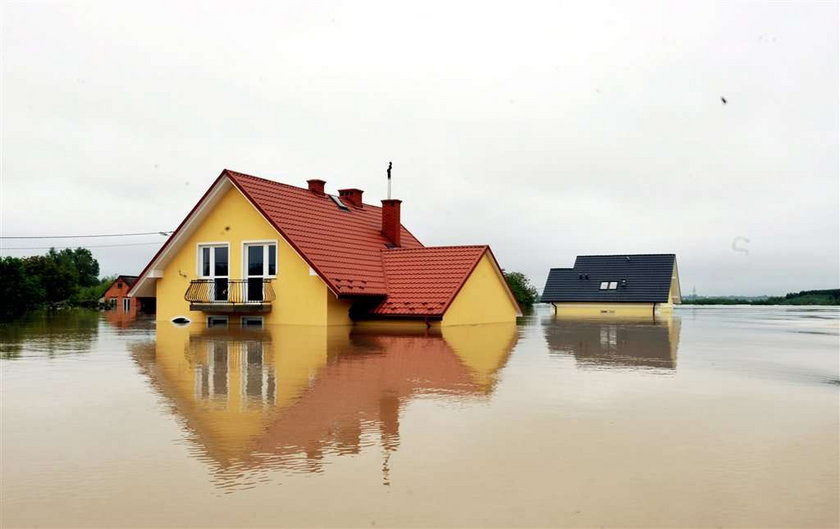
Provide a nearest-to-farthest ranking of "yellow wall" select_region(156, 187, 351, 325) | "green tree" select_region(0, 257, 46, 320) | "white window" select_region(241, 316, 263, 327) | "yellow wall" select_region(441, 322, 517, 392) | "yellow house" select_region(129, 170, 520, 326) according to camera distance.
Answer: "yellow wall" select_region(441, 322, 517, 392), "yellow wall" select_region(156, 187, 351, 325), "yellow house" select_region(129, 170, 520, 326), "white window" select_region(241, 316, 263, 327), "green tree" select_region(0, 257, 46, 320)

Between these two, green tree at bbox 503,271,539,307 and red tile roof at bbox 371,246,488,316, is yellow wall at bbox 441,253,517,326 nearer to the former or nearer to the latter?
red tile roof at bbox 371,246,488,316

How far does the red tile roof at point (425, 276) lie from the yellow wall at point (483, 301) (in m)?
Result: 0.48

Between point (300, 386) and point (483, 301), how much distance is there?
16665 millimetres

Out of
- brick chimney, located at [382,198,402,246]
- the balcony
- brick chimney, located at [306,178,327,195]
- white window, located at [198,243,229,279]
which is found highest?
brick chimney, located at [306,178,327,195]

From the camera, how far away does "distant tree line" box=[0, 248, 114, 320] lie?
4725 cm

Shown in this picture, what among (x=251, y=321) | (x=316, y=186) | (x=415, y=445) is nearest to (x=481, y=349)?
(x=415, y=445)

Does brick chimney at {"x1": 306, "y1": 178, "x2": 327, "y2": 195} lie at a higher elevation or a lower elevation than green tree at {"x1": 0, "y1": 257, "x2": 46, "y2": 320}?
higher

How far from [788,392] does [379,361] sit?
590 centimetres

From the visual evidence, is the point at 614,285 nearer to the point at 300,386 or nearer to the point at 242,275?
the point at 242,275

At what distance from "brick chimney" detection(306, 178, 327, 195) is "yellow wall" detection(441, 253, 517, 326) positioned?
6476 millimetres

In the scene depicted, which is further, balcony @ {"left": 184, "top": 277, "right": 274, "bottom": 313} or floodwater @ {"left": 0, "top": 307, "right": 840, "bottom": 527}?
balcony @ {"left": 184, "top": 277, "right": 274, "bottom": 313}

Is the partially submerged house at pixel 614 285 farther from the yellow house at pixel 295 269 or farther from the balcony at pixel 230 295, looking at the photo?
the balcony at pixel 230 295

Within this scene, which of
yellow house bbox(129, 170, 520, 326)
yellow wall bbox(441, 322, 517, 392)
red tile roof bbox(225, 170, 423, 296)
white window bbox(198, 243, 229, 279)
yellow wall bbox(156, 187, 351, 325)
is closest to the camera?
yellow wall bbox(441, 322, 517, 392)

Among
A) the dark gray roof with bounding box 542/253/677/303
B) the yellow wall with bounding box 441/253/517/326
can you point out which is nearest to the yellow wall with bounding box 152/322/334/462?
the yellow wall with bounding box 441/253/517/326
